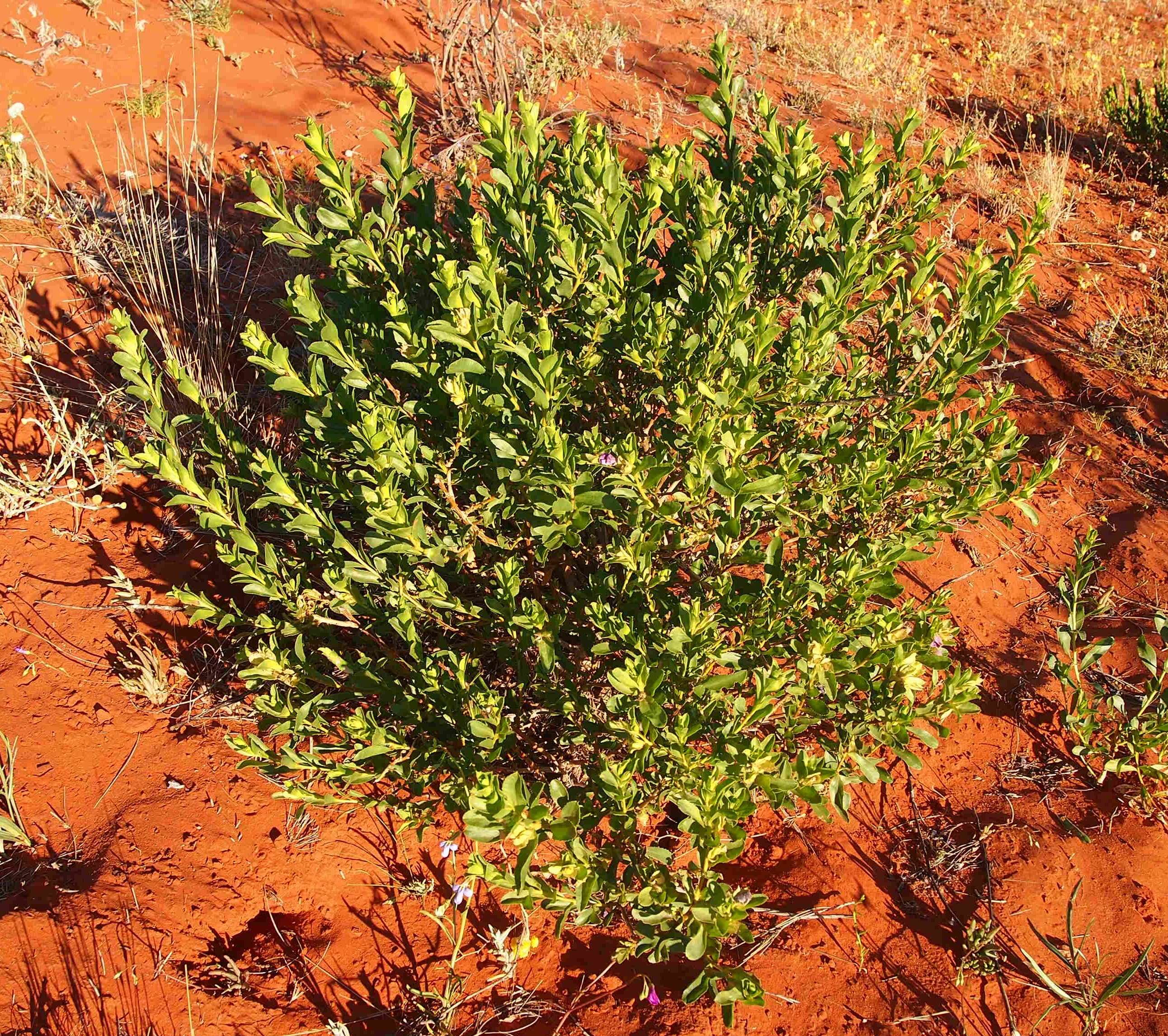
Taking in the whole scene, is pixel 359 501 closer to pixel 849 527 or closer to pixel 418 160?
pixel 849 527

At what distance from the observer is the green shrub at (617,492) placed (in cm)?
206

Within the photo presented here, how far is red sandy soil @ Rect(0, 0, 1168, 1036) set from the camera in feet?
7.84

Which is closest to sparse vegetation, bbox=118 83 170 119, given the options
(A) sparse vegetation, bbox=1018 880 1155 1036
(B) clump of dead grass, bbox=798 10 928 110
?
(B) clump of dead grass, bbox=798 10 928 110

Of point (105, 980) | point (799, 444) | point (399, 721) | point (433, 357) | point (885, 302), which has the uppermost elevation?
point (885, 302)

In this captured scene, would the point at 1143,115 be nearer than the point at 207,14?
Yes

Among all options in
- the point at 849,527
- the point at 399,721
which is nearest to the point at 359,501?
the point at 399,721

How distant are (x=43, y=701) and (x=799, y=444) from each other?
Result: 2.71 m

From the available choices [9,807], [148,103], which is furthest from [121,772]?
[148,103]

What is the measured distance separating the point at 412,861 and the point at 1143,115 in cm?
690

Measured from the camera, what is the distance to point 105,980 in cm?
229

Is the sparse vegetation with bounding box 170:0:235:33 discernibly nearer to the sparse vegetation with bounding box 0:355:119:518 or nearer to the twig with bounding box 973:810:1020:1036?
the sparse vegetation with bounding box 0:355:119:518

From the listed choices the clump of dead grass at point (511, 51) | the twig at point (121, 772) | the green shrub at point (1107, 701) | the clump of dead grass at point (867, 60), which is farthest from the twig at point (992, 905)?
the clump of dead grass at point (867, 60)

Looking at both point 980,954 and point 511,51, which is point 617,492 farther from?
point 511,51

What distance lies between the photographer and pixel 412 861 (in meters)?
2.74
